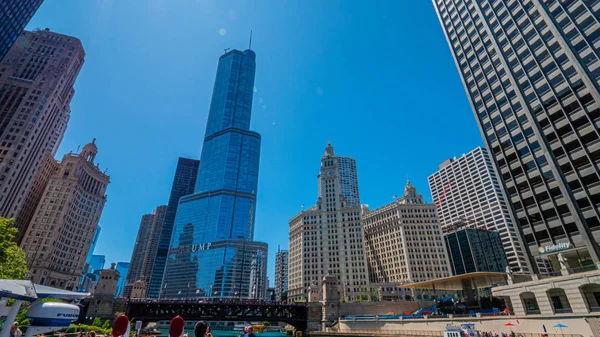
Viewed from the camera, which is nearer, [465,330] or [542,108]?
[465,330]

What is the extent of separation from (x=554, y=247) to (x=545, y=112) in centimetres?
2522

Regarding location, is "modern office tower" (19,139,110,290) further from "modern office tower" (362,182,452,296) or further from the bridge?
"modern office tower" (362,182,452,296)

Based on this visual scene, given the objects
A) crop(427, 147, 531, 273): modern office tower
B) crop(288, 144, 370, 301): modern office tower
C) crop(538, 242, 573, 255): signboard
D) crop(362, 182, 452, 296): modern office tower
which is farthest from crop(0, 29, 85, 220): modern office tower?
crop(427, 147, 531, 273): modern office tower

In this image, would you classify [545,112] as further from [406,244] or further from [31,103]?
[31,103]

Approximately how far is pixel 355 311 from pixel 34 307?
8762 centimetres

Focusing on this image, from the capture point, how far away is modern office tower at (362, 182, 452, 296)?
412 ft

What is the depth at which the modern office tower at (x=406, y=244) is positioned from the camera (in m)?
125

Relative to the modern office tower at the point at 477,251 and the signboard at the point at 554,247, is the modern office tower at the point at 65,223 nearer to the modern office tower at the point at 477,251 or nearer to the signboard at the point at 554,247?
the signboard at the point at 554,247

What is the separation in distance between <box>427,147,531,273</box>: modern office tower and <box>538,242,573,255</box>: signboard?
381 feet

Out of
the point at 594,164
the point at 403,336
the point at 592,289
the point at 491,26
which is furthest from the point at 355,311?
the point at 491,26

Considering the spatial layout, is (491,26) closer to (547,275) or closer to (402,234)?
(547,275)

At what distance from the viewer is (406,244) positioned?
12975cm

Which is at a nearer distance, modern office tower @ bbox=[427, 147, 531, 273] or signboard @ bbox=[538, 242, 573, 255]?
signboard @ bbox=[538, 242, 573, 255]

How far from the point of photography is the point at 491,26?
73438 millimetres
